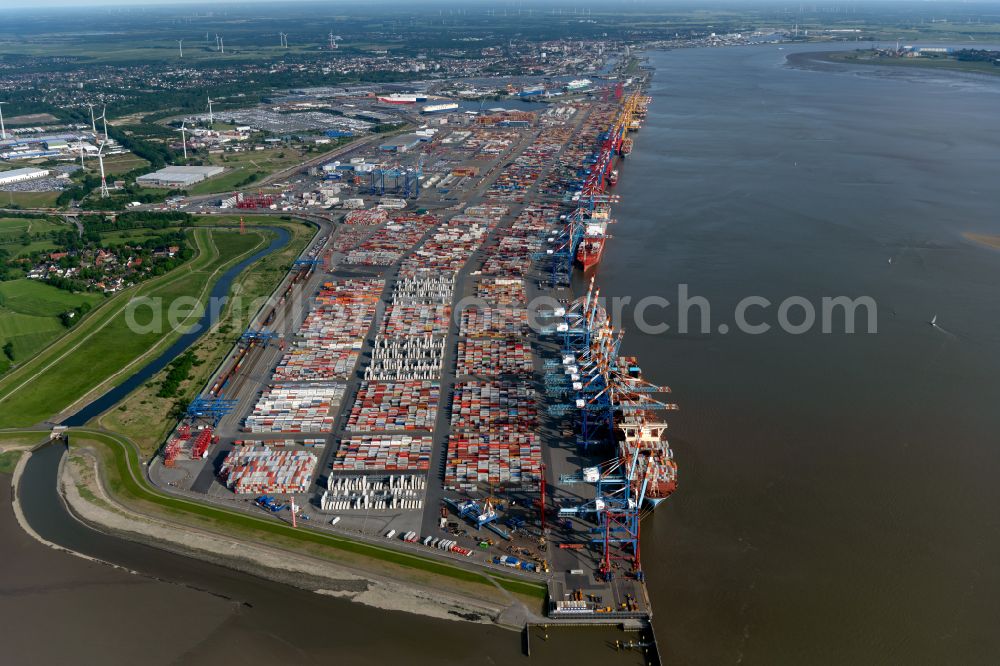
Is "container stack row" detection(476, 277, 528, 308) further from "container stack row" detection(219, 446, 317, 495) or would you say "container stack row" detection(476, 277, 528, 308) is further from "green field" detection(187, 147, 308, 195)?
"green field" detection(187, 147, 308, 195)

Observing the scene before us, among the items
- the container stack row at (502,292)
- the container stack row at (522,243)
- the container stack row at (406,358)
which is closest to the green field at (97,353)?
the container stack row at (406,358)

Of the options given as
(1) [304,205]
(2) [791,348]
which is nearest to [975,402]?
(2) [791,348]

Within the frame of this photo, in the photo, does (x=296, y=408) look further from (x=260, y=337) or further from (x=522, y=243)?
(x=522, y=243)

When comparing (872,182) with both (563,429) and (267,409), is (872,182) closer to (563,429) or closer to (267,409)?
(563,429)

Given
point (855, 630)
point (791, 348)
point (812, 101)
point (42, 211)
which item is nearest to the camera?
point (855, 630)

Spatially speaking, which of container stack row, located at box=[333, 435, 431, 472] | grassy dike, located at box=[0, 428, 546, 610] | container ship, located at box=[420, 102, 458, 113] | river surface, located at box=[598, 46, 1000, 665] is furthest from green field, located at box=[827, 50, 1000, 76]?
grassy dike, located at box=[0, 428, 546, 610]

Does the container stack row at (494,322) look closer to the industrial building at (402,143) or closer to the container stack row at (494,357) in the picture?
the container stack row at (494,357)
